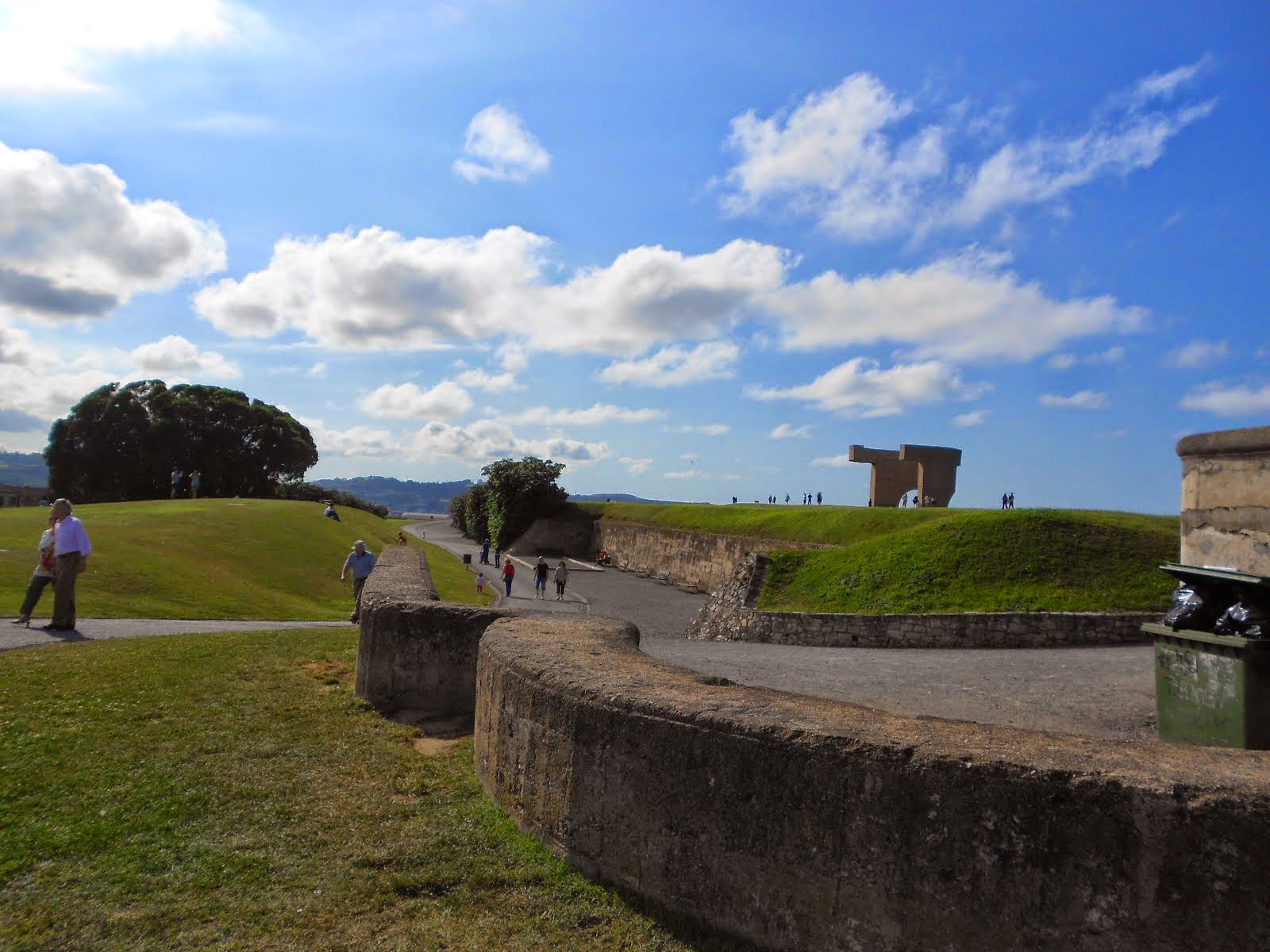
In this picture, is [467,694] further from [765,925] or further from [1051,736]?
[1051,736]

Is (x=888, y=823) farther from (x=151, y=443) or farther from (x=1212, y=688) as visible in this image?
(x=151, y=443)

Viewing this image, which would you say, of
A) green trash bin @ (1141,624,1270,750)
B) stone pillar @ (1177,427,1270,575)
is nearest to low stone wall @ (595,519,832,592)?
stone pillar @ (1177,427,1270,575)

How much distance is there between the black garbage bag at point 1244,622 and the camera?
5.44 meters

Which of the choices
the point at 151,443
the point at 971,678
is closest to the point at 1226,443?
the point at 971,678

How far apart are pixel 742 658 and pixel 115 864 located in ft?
30.9

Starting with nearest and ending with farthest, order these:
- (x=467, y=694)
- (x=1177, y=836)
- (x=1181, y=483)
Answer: (x=1177, y=836)
(x=467, y=694)
(x=1181, y=483)

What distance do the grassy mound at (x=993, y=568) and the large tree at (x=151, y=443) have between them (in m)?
45.4

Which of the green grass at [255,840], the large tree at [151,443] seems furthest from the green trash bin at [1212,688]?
the large tree at [151,443]

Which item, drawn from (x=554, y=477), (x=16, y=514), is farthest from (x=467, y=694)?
(x=554, y=477)

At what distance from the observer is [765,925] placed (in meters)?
3.16

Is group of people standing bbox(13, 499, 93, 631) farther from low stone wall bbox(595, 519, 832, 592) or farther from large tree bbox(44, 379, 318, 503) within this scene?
large tree bbox(44, 379, 318, 503)

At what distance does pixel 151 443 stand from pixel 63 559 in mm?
46753

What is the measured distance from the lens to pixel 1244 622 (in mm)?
5559

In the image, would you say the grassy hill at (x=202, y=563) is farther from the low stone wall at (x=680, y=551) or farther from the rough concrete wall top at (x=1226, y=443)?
the rough concrete wall top at (x=1226, y=443)
